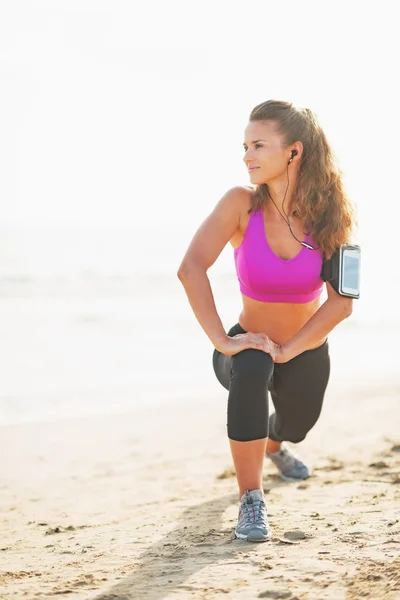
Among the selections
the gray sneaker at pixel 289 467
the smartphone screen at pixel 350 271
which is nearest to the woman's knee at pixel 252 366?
the smartphone screen at pixel 350 271

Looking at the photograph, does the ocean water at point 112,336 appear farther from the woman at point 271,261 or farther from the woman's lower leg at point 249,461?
the woman's lower leg at point 249,461

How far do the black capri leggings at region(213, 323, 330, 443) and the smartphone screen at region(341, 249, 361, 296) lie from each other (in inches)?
13.8

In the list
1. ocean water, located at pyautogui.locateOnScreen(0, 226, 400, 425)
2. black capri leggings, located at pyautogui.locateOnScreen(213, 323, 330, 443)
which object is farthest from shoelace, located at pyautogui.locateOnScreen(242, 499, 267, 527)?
ocean water, located at pyautogui.locateOnScreen(0, 226, 400, 425)

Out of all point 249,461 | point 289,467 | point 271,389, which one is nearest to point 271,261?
point 271,389

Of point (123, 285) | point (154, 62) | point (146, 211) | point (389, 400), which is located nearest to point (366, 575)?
point (389, 400)

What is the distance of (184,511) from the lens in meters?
3.49

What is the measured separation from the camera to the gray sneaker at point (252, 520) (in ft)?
9.27

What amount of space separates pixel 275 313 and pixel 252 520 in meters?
0.88

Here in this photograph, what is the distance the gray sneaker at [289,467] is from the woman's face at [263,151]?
58.6 inches

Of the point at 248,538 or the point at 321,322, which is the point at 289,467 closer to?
the point at 321,322

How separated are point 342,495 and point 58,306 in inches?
378

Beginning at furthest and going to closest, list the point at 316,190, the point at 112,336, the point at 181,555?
the point at 112,336 < the point at 316,190 < the point at 181,555

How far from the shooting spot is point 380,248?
71.4ft

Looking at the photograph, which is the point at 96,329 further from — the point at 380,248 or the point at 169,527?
the point at 380,248
